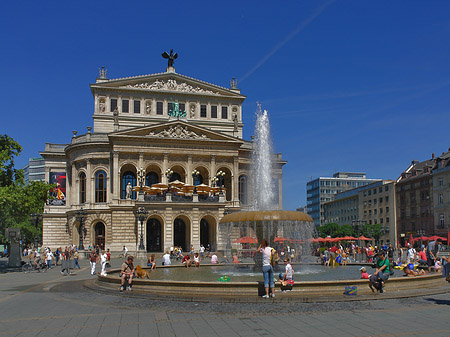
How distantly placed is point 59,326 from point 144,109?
5563 centimetres

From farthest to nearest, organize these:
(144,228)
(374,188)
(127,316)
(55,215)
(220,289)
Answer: (374,188), (55,215), (144,228), (220,289), (127,316)

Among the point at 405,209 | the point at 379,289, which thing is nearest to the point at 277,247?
the point at 379,289

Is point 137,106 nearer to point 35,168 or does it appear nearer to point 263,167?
point 263,167

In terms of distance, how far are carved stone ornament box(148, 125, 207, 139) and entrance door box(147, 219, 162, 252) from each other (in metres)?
10.2

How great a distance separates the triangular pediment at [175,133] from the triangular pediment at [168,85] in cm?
893

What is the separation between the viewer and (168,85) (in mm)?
66125

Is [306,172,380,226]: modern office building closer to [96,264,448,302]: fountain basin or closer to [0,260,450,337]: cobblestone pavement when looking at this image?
[96,264,448,302]: fountain basin

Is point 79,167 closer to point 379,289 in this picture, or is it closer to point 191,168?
point 191,168

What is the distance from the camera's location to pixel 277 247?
24453 millimetres

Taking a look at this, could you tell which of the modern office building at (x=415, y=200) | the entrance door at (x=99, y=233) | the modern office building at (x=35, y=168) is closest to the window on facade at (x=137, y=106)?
the entrance door at (x=99, y=233)

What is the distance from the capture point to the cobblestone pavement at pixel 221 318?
33.0 feet

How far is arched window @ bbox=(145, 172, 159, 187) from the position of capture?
62.2 metres

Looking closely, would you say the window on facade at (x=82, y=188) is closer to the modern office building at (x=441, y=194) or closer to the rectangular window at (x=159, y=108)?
the rectangular window at (x=159, y=108)

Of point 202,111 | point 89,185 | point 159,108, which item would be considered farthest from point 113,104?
point 202,111
